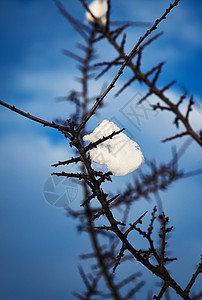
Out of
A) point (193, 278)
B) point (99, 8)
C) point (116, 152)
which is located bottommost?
point (193, 278)

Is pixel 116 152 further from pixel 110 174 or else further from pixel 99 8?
pixel 99 8

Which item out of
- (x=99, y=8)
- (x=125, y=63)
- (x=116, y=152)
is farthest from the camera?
(x=99, y=8)

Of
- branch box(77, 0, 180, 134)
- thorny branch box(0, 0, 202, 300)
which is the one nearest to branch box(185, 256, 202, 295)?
thorny branch box(0, 0, 202, 300)

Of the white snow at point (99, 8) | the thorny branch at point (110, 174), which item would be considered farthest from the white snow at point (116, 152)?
the white snow at point (99, 8)

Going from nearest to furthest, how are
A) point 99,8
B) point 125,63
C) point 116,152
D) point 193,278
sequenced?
point 125,63 → point 116,152 → point 193,278 → point 99,8

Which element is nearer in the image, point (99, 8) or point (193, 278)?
point (193, 278)

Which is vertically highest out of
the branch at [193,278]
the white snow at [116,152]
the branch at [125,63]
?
the branch at [125,63]

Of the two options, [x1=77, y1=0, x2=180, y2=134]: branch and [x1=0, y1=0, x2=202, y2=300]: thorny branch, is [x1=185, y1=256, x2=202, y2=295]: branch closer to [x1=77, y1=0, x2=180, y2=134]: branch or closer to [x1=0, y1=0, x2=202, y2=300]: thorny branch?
[x1=0, y1=0, x2=202, y2=300]: thorny branch

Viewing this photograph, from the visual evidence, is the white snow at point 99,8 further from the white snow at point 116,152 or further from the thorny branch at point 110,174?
the white snow at point 116,152

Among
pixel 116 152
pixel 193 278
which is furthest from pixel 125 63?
pixel 193 278

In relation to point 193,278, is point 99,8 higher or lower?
higher
